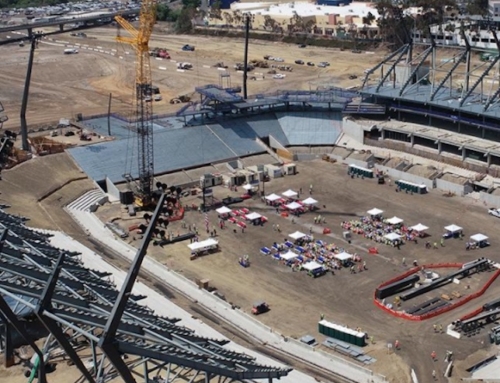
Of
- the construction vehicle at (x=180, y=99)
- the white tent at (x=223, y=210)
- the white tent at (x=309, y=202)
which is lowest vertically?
the white tent at (x=223, y=210)

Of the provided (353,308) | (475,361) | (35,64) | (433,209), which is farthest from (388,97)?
(35,64)

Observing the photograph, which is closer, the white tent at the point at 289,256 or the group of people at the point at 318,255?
the group of people at the point at 318,255

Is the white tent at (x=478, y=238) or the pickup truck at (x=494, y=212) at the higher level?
the pickup truck at (x=494, y=212)

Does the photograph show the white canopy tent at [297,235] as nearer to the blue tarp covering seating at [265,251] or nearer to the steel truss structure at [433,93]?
the blue tarp covering seating at [265,251]

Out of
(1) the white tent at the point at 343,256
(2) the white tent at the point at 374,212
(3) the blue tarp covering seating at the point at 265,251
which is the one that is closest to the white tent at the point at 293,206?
(2) the white tent at the point at 374,212

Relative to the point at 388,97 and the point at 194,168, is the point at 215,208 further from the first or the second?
the point at 388,97

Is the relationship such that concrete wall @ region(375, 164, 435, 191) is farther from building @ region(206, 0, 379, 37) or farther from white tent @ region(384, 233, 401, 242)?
building @ region(206, 0, 379, 37)

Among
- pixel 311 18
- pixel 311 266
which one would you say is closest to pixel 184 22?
pixel 311 18
